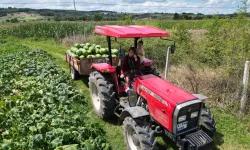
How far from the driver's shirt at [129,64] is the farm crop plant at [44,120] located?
152cm

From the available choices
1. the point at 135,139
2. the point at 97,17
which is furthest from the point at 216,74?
the point at 97,17

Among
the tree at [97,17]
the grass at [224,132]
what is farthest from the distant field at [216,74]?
the tree at [97,17]

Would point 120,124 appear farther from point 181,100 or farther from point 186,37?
point 186,37

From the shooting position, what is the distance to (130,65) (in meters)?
5.61

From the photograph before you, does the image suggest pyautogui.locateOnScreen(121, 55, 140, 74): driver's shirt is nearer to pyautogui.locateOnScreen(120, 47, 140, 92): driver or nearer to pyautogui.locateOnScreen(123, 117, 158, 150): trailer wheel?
pyautogui.locateOnScreen(120, 47, 140, 92): driver

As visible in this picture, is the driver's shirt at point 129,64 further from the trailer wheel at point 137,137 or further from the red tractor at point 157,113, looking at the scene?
the trailer wheel at point 137,137

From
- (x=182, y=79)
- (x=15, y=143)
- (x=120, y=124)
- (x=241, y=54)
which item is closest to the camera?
(x=15, y=143)

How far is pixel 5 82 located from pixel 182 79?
5.93m

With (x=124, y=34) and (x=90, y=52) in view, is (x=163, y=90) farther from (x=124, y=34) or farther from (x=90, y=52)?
(x=90, y=52)

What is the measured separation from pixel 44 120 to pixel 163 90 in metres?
2.38

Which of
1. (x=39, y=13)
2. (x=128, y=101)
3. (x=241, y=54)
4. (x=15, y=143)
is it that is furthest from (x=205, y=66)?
(x=39, y=13)

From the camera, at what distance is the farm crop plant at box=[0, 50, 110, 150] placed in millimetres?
3975

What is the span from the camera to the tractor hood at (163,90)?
4285mm

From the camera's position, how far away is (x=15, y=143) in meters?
3.86
